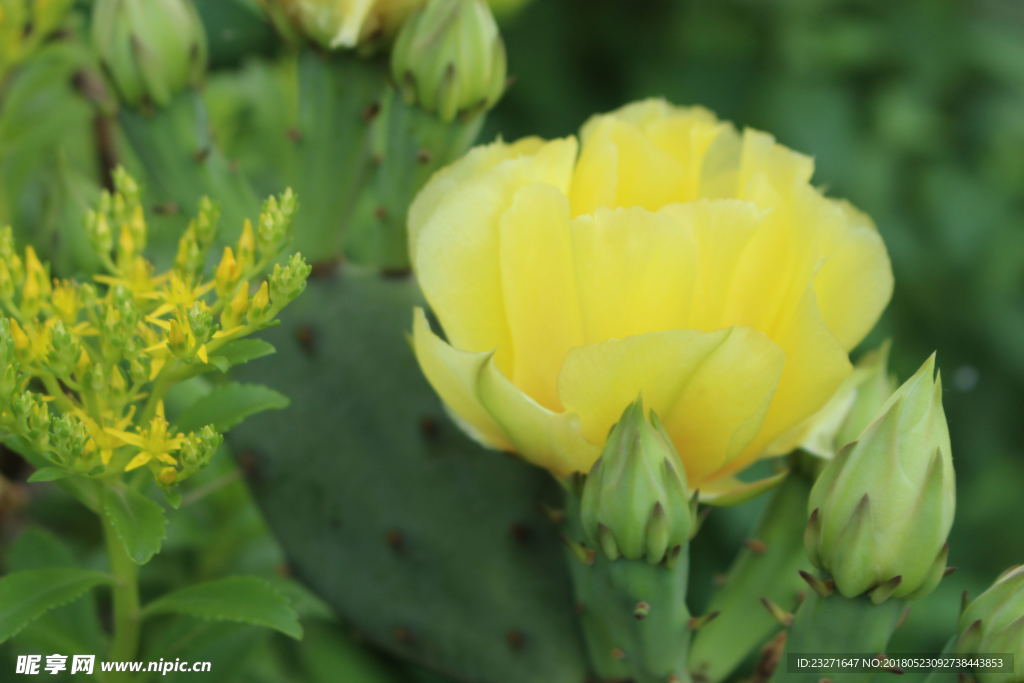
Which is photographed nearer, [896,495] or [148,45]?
[896,495]

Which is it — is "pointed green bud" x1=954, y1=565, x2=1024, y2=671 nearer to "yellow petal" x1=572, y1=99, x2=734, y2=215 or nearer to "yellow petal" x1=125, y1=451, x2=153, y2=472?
"yellow petal" x1=572, y1=99, x2=734, y2=215

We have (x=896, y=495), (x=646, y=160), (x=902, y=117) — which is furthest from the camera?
(x=902, y=117)

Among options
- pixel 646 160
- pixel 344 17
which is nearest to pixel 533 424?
pixel 646 160

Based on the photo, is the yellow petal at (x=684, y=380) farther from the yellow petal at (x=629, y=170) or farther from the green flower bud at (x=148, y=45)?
the green flower bud at (x=148, y=45)

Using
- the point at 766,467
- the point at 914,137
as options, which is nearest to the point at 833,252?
the point at 766,467

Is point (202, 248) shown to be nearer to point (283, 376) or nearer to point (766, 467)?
point (283, 376)

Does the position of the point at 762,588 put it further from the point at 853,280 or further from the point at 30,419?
the point at 30,419

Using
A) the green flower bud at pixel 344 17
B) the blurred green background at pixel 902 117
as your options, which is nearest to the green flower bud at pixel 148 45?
the green flower bud at pixel 344 17
